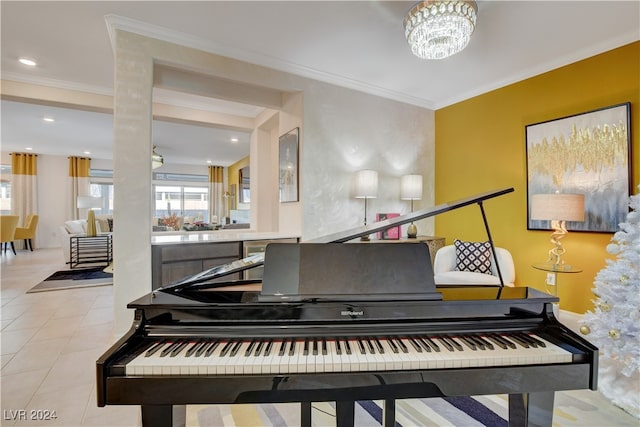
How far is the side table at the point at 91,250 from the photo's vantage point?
19.7 feet

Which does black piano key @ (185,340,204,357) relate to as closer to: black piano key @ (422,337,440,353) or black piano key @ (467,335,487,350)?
black piano key @ (422,337,440,353)

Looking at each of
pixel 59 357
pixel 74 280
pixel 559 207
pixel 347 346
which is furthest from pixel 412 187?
pixel 74 280

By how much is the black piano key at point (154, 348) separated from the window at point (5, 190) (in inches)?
418

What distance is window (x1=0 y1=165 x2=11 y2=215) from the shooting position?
8.09m

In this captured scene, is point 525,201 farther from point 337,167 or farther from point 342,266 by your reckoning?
point 342,266

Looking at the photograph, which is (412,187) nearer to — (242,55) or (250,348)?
(242,55)

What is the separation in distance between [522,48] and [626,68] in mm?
880

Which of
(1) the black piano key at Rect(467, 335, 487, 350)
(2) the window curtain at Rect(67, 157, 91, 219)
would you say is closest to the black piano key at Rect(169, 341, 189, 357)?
(1) the black piano key at Rect(467, 335, 487, 350)

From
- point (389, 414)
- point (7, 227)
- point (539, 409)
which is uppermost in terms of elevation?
point (7, 227)

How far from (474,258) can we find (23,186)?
1091 centimetres

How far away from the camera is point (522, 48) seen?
9.48ft

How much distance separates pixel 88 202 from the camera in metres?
8.14

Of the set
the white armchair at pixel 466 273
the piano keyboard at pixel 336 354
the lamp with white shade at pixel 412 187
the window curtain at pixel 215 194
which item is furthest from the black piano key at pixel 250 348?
the window curtain at pixel 215 194

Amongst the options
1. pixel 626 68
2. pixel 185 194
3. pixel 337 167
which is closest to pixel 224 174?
pixel 185 194
